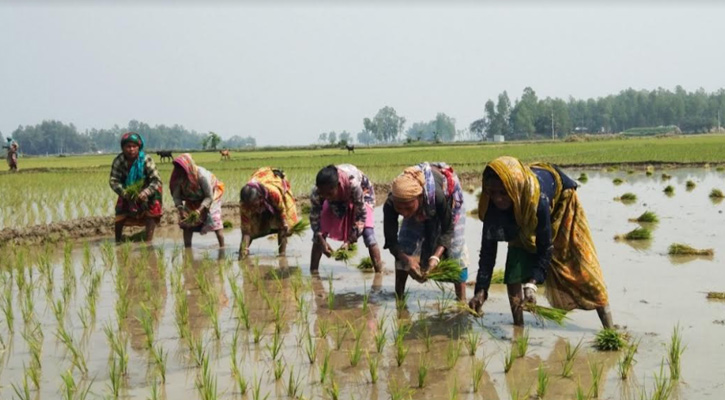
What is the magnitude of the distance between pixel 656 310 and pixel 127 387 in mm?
3109

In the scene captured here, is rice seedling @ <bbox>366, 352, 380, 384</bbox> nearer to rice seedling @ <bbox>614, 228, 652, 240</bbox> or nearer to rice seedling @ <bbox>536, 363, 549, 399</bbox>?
rice seedling @ <bbox>536, 363, 549, 399</bbox>

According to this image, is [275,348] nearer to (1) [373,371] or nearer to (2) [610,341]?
(1) [373,371]

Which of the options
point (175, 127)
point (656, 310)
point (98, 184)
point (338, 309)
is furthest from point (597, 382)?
point (175, 127)

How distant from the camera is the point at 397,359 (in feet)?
11.1

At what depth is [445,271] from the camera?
13.6ft

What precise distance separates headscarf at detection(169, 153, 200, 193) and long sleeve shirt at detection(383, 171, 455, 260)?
312cm

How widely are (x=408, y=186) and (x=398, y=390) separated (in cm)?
128

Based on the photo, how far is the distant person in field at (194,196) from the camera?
6.81m

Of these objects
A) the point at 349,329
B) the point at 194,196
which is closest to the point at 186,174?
the point at 194,196

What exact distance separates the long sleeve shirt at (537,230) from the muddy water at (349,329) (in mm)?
389

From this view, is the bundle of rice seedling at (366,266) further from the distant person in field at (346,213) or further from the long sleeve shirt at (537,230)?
the long sleeve shirt at (537,230)

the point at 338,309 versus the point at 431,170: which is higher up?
the point at 431,170

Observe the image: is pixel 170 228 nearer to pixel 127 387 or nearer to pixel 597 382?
pixel 127 387

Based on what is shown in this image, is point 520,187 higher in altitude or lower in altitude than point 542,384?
higher
